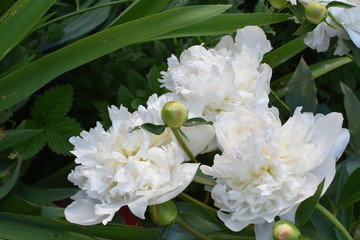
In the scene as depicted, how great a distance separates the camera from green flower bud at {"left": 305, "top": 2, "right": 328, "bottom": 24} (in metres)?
0.64

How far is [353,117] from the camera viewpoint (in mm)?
838

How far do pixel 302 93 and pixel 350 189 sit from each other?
137 mm

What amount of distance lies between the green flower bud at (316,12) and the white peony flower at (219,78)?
2.6 inches

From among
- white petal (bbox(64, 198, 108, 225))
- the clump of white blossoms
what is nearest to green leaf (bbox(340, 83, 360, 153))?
the clump of white blossoms

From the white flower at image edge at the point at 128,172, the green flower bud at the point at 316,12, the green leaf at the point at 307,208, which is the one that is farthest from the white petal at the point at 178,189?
the green flower bud at the point at 316,12

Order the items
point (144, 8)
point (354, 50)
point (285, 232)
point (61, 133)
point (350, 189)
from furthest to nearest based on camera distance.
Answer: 1. point (61, 133)
2. point (144, 8)
3. point (354, 50)
4. point (350, 189)
5. point (285, 232)

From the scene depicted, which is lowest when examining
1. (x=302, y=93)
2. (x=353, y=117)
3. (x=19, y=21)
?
(x=353, y=117)

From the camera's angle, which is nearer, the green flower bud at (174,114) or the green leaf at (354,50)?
the green flower bud at (174,114)

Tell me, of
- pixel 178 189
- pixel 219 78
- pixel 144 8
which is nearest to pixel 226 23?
pixel 144 8

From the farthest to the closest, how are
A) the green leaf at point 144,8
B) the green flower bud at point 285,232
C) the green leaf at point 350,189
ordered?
the green leaf at point 144,8, the green leaf at point 350,189, the green flower bud at point 285,232

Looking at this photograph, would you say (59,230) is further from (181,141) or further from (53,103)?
(53,103)

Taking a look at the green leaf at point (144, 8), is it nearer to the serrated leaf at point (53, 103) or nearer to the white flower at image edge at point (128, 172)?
the serrated leaf at point (53, 103)

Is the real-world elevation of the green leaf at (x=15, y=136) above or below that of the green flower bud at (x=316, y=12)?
below

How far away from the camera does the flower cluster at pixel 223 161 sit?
548mm
